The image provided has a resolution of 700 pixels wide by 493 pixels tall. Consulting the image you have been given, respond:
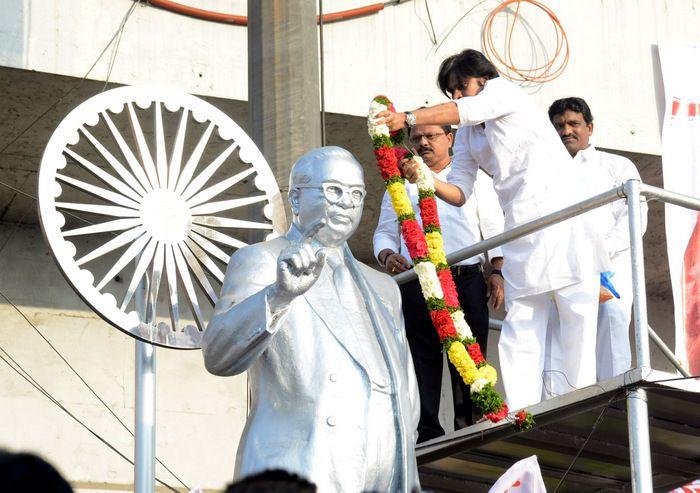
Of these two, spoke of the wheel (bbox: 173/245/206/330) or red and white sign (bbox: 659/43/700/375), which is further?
red and white sign (bbox: 659/43/700/375)

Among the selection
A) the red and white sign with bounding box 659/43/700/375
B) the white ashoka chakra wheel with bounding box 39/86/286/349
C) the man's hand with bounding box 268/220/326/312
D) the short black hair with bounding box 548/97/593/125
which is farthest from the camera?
the short black hair with bounding box 548/97/593/125

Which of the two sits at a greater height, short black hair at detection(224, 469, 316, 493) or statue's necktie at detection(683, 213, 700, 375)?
statue's necktie at detection(683, 213, 700, 375)

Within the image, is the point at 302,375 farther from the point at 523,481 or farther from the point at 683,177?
the point at 683,177

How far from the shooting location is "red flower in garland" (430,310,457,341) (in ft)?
22.8

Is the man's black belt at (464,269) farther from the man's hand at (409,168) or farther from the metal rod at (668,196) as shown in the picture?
the metal rod at (668,196)

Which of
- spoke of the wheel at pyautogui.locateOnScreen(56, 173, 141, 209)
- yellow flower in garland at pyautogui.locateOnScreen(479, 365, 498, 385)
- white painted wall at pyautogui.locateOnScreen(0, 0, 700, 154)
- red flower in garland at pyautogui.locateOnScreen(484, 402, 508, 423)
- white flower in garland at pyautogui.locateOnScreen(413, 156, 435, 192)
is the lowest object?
red flower in garland at pyautogui.locateOnScreen(484, 402, 508, 423)

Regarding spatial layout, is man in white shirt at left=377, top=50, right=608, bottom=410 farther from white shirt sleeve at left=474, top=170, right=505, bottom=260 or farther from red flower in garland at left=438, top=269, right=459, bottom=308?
white shirt sleeve at left=474, top=170, right=505, bottom=260

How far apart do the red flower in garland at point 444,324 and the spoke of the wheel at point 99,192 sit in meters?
1.50

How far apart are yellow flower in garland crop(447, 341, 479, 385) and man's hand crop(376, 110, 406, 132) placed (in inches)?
41.6

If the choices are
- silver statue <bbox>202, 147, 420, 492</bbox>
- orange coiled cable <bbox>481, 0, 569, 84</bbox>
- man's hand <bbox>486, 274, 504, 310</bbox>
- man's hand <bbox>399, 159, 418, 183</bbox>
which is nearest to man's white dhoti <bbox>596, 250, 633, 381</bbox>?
man's hand <bbox>486, 274, 504, 310</bbox>

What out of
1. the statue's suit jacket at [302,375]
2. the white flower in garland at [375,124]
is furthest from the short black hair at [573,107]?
the statue's suit jacket at [302,375]

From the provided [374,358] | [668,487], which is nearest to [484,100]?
[374,358]

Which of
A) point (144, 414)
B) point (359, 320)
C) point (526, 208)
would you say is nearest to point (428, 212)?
point (526, 208)

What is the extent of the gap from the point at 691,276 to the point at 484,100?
6.35 feet
